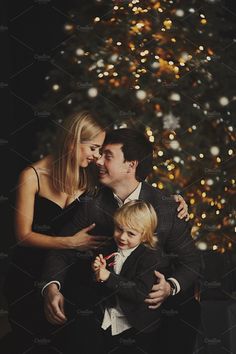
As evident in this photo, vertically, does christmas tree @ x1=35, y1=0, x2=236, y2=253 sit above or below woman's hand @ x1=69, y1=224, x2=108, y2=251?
above

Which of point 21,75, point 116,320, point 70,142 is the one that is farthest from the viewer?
→ point 21,75

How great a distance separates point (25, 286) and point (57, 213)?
210 mm

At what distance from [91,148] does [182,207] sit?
0.29 m

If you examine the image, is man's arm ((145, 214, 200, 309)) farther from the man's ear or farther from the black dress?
the black dress

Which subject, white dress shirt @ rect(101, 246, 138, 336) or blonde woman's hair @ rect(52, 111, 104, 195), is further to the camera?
blonde woman's hair @ rect(52, 111, 104, 195)

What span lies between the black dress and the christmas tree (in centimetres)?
27

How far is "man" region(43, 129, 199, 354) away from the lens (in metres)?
2.58

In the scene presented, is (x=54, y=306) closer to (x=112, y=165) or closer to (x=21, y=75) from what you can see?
(x=112, y=165)

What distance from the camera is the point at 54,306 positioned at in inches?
101

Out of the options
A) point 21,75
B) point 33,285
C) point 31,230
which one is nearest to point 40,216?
point 31,230

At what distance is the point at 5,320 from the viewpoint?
281 cm

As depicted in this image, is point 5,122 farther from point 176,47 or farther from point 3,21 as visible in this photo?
point 176,47

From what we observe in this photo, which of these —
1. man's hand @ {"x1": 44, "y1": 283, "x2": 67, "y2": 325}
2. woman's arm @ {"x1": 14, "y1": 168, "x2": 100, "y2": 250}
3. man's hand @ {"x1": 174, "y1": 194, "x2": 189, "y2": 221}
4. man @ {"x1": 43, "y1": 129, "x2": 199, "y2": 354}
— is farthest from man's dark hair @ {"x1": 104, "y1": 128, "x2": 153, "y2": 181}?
man's hand @ {"x1": 44, "y1": 283, "x2": 67, "y2": 325}

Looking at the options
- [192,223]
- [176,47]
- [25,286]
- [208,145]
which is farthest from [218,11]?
[25,286]
